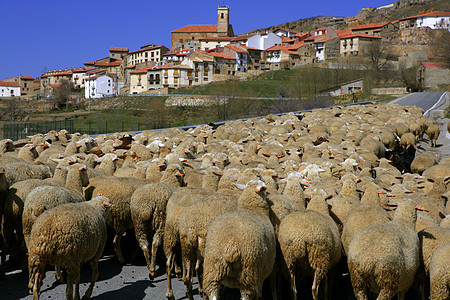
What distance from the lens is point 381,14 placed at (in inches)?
6284

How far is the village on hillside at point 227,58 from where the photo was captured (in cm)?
8725

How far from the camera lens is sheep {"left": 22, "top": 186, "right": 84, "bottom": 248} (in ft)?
21.7

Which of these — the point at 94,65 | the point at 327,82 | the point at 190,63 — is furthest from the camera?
the point at 94,65

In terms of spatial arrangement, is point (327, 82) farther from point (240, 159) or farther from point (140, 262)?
point (140, 262)

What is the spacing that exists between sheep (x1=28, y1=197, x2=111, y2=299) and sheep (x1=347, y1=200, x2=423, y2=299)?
348 cm

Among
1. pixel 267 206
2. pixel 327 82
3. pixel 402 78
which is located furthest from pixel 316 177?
pixel 402 78

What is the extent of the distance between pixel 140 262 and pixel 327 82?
194 ft

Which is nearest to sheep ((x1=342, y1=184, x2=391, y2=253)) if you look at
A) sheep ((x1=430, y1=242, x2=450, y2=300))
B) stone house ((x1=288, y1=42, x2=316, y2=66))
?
sheep ((x1=430, y1=242, x2=450, y2=300))

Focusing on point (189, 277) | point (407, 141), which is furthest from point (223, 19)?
point (189, 277)

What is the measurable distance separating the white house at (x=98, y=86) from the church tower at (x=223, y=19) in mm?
44099

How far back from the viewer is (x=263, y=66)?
99750 millimetres

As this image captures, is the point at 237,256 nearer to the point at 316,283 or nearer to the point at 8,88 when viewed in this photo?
the point at 316,283

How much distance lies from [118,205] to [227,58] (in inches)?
3400

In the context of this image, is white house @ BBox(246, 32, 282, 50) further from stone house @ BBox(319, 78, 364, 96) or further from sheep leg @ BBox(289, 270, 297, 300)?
sheep leg @ BBox(289, 270, 297, 300)
